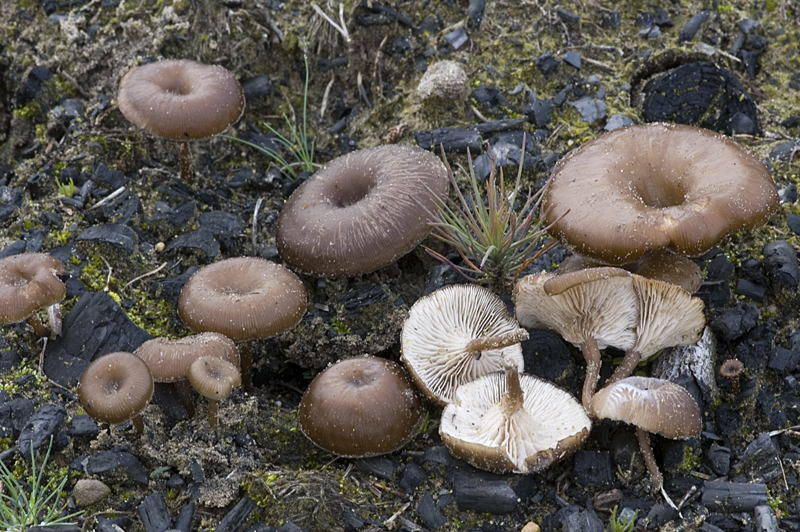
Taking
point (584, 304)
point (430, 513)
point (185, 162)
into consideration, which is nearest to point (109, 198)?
point (185, 162)

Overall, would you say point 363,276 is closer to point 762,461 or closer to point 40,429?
point 40,429

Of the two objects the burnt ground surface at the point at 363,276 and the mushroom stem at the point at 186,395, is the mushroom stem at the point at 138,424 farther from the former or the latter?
the mushroom stem at the point at 186,395

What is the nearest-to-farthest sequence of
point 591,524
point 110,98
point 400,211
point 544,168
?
1. point 591,524
2. point 400,211
3. point 544,168
4. point 110,98

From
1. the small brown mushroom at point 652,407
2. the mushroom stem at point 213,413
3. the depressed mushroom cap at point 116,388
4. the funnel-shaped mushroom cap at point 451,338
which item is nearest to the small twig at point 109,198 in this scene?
the depressed mushroom cap at point 116,388

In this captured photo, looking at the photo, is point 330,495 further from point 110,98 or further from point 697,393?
point 110,98

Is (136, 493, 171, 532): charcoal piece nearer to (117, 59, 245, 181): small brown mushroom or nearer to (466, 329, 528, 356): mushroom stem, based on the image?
(466, 329, 528, 356): mushroom stem

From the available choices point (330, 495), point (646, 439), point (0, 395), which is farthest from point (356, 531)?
point (0, 395)
